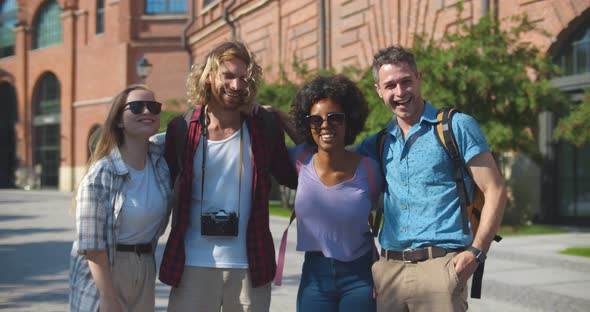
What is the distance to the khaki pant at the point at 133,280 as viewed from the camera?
3.19m

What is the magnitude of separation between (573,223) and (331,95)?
13409 mm

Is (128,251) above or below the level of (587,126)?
below

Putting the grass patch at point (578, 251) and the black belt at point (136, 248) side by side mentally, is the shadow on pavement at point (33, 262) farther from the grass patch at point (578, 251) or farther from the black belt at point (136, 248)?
the grass patch at point (578, 251)

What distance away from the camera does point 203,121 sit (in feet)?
11.1

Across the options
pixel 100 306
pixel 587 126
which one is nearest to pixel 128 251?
pixel 100 306

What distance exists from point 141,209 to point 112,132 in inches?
18.3

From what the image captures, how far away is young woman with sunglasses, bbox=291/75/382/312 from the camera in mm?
3203

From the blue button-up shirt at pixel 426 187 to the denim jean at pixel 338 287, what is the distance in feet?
0.70

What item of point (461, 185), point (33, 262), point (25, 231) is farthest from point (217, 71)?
point (25, 231)

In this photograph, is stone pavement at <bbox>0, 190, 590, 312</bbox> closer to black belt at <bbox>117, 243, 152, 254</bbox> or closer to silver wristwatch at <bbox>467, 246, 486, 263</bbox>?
black belt at <bbox>117, 243, 152, 254</bbox>

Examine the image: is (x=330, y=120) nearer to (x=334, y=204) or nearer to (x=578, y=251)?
(x=334, y=204)

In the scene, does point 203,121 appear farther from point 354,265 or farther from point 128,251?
point 354,265

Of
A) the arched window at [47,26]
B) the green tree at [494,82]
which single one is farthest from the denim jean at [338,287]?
the arched window at [47,26]

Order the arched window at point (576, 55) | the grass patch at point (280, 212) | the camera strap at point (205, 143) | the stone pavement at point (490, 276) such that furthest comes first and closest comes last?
the grass patch at point (280, 212) < the arched window at point (576, 55) < the stone pavement at point (490, 276) < the camera strap at point (205, 143)
